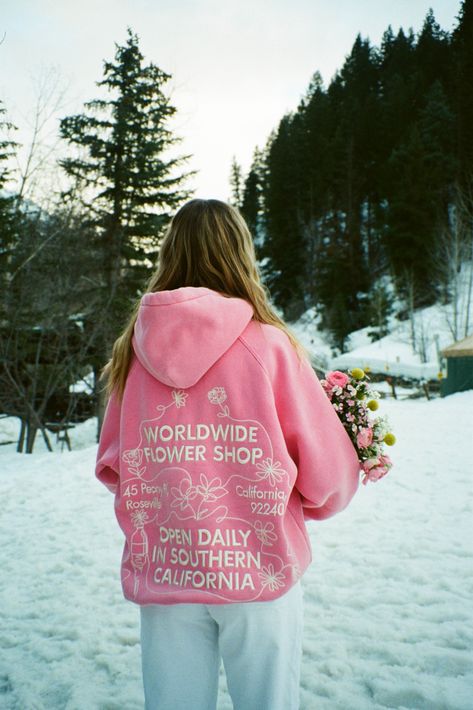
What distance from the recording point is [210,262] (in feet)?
5.06

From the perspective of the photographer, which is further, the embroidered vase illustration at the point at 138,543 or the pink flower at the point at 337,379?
the pink flower at the point at 337,379

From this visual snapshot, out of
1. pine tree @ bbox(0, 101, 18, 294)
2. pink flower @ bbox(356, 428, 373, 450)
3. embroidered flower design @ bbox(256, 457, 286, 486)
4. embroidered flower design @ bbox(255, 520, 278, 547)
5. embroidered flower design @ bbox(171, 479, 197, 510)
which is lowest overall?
embroidered flower design @ bbox(255, 520, 278, 547)

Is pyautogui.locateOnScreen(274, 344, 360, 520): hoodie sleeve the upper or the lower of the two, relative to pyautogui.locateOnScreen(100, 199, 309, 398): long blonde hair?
lower

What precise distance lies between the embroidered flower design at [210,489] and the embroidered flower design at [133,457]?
232 mm

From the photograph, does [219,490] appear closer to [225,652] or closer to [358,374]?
[225,652]

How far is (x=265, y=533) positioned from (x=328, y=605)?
2.68 m

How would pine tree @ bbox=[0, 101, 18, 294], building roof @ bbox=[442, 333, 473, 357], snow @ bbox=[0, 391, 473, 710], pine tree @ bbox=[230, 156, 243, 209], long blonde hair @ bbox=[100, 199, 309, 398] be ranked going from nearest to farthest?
long blonde hair @ bbox=[100, 199, 309, 398] < snow @ bbox=[0, 391, 473, 710] < pine tree @ bbox=[0, 101, 18, 294] < building roof @ bbox=[442, 333, 473, 357] < pine tree @ bbox=[230, 156, 243, 209]

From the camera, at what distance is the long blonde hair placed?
1526mm

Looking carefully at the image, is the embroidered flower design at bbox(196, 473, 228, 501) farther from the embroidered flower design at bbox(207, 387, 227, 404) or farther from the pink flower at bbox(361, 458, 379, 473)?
the pink flower at bbox(361, 458, 379, 473)

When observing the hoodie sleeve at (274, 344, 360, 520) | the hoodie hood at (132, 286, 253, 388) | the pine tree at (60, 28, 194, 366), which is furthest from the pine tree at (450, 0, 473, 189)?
the hoodie hood at (132, 286, 253, 388)


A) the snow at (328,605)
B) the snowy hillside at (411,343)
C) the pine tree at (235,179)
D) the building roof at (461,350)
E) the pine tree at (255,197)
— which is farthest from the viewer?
the pine tree at (235,179)

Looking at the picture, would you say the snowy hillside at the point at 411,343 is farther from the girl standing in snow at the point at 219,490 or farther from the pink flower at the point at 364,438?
the girl standing in snow at the point at 219,490

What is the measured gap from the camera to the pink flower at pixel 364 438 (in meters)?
1.59

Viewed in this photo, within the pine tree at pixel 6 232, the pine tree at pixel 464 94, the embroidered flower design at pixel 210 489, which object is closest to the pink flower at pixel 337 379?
the embroidered flower design at pixel 210 489
